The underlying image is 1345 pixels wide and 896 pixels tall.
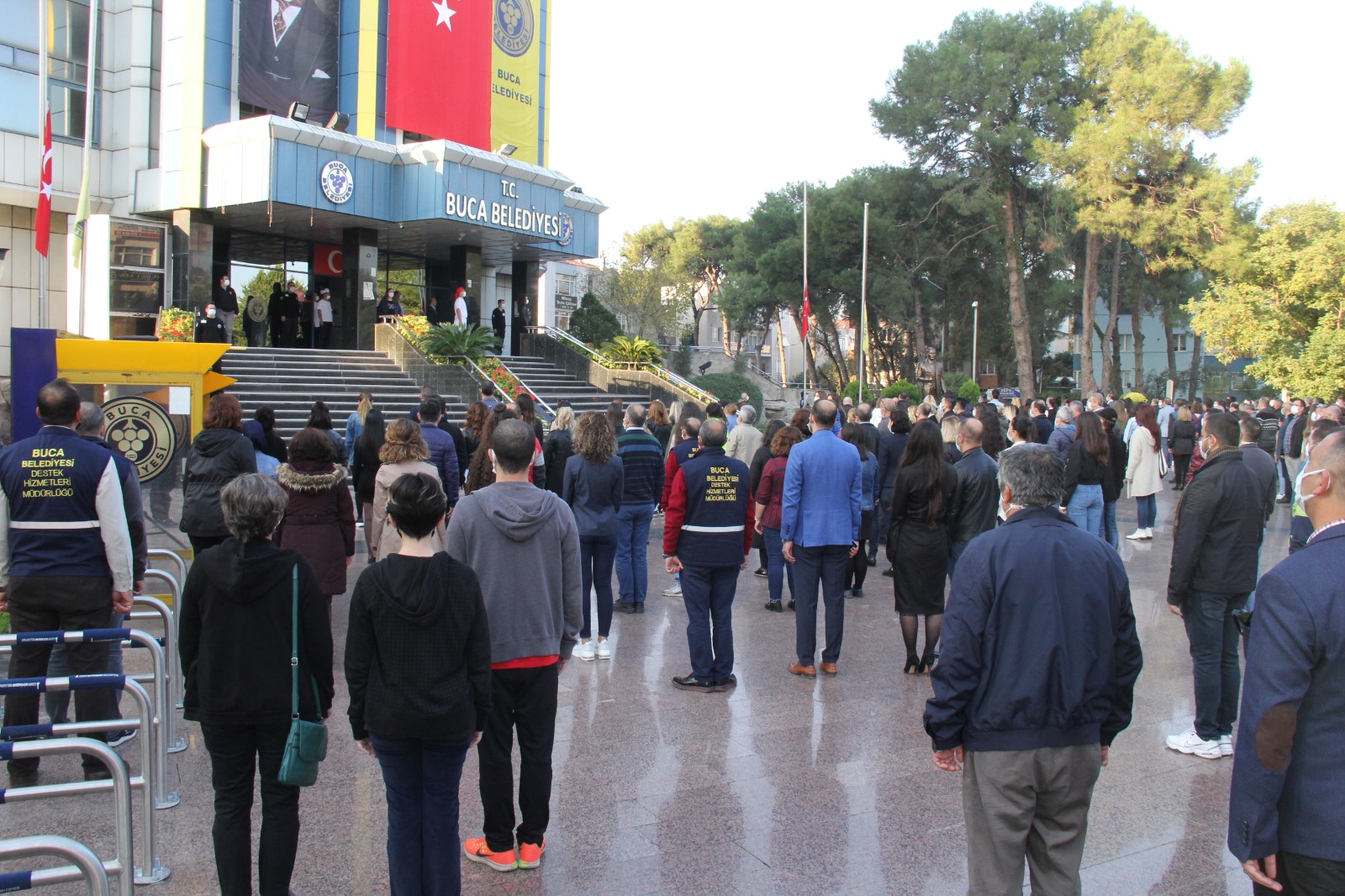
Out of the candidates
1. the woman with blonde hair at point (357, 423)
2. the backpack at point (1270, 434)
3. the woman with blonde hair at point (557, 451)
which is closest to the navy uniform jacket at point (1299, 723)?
the woman with blonde hair at point (557, 451)

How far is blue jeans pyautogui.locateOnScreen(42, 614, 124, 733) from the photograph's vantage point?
16.3 ft

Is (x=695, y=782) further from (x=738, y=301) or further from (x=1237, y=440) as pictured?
(x=738, y=301)

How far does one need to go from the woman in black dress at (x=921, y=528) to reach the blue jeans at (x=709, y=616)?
1207 millimetres

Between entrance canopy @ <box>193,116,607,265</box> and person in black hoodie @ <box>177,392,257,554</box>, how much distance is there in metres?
15.9

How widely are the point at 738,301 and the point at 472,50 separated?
19.0 m

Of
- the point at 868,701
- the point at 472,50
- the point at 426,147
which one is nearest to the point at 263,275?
the point at 426,147

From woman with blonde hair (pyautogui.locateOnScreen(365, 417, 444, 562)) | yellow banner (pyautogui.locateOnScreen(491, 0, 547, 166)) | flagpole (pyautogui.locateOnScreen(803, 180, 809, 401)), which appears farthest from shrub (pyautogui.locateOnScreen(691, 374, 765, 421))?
woman with blonde hair (pyautogui.locateOnScreen(365, 417, 444, 562))

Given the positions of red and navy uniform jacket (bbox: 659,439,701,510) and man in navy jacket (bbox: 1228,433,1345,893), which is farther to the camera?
red and navy uniform jacket (bbox: 659,439,701,510)

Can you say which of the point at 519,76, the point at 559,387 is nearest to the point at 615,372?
the point at 559,387

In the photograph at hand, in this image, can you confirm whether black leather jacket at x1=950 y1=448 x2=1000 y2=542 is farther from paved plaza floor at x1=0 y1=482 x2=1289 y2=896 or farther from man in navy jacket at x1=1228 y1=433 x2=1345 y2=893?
man in navy jacket at x1=1228 y1=433 x2=1345 y2=893

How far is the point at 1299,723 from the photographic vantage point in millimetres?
2521

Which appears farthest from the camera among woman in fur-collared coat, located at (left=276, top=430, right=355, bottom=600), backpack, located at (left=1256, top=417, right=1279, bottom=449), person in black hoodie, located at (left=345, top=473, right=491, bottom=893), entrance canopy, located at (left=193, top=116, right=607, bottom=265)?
entrance canopy, located at (left=193, top=116, right=607, bottom=265)

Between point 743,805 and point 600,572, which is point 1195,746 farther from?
point 600,572

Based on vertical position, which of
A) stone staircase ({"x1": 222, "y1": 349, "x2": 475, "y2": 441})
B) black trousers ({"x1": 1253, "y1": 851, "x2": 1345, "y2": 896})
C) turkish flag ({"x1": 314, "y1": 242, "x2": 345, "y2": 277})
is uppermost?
turkish flag ({"x1": 314, "y1": 242, "x2": 345, "y2": 277})
